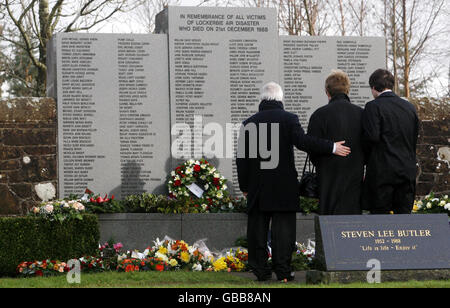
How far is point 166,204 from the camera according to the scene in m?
9.10

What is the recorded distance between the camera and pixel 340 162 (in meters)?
6.34

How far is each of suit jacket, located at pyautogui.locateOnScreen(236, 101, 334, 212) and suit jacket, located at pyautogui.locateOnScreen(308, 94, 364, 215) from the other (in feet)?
0.61

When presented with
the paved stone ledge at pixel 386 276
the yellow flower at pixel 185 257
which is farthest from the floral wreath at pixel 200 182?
the paved stone ledge at pixel 386 276

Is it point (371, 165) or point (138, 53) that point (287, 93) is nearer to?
point (138, 53)

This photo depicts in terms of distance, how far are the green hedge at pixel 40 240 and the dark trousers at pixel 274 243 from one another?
2201 millimetres

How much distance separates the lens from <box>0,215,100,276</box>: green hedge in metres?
7.66

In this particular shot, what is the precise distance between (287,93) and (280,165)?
3.97 meters

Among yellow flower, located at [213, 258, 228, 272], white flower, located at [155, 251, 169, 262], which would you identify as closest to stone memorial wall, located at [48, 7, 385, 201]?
white flower, located at [155, 251, 169, 262]

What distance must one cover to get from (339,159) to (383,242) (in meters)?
0.93

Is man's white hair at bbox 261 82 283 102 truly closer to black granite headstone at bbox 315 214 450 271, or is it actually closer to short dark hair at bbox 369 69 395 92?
short dark hair at bbox 369 69 395 92

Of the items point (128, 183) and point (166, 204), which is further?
point (128, 183)

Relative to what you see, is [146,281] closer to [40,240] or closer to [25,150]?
[40,240]

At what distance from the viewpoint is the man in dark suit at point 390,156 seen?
6.23 m
